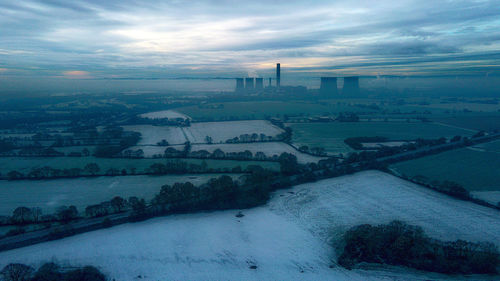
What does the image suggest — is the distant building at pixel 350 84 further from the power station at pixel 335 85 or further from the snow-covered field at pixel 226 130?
the snow-covered field at pixel 226 130

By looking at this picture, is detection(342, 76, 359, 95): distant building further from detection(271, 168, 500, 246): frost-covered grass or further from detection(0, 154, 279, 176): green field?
detection(271, 168, 500, 246): frost-covered grass

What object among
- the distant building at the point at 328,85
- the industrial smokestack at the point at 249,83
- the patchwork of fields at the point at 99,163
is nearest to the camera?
the patchwork of fields at the point at 99,163

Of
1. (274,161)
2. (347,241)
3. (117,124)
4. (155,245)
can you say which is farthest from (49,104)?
(347,241)

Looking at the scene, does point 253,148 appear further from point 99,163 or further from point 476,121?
point 476,121

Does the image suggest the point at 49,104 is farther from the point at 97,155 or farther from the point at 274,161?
the point at 274,161

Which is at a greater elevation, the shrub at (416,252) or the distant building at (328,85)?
the distant building at (328,85)

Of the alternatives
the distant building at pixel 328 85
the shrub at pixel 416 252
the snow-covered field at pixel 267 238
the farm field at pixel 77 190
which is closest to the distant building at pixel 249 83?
the distant building at pixel 328 85

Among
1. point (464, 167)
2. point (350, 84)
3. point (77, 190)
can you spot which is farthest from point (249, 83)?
point (77, 190)
